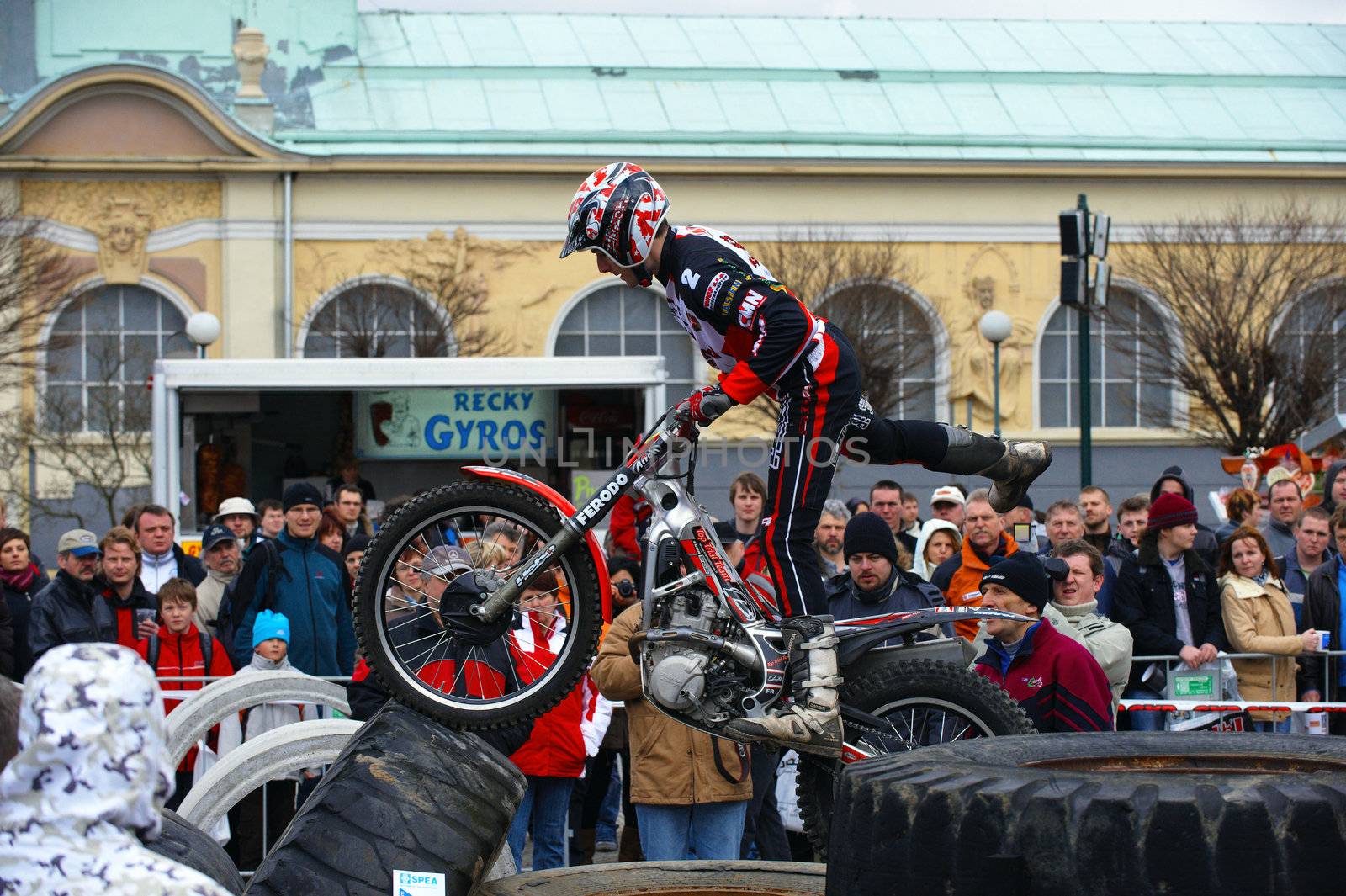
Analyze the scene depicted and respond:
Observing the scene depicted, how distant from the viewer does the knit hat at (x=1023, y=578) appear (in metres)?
7.64

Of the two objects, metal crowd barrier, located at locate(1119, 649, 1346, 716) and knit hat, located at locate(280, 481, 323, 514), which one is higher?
knit hat, located at locate(280, 481, 323, 514)

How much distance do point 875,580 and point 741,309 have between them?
7.78 feet

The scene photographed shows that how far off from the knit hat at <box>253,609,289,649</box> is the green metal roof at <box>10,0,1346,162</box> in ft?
87.1

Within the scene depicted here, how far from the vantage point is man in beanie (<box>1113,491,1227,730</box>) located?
31.5 feet

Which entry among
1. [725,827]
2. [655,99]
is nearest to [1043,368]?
[655,99]

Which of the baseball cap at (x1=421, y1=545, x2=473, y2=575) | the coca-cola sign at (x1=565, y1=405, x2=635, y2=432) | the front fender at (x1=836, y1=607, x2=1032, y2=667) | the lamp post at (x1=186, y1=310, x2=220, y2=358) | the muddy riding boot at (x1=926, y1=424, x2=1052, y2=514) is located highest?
the lamp post at (x1=186, y1=310, x2=220, y2=358)

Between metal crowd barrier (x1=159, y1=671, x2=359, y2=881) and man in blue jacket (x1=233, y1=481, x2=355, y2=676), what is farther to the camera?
man in blue jacket (x1=233, y1=481, x2=355, y2=676)

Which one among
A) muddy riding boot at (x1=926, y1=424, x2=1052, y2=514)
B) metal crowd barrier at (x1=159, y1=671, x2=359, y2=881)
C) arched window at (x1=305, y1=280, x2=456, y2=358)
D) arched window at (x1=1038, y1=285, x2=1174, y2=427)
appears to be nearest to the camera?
muddy riding boot at (x1=926, y1=424, x2=1052, y2=514)

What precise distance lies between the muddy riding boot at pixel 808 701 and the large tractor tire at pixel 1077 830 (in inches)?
51.7

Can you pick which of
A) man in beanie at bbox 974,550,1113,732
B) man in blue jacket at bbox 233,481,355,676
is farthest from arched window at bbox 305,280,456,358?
man in beanie at bbox 974,550,1113,732

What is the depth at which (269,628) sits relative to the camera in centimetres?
959

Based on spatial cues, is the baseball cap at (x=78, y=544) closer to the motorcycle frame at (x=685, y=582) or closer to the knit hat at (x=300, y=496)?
the knit hat at (x=300, y=496)

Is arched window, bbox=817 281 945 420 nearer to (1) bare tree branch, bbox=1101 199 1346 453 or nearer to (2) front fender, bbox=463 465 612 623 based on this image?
(1) bare tree branch, bbox=1101 199 1346 453

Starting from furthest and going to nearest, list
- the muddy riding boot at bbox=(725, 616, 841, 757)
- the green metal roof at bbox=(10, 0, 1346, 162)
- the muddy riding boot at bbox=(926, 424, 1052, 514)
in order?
the green metal roof at bbox=(10, 0, 1346, 162) → the muddy riding boot at bbox=(926, 424, 1052, 514) → the muddy riding boot at bbox=(725, 616, 841, 757)
